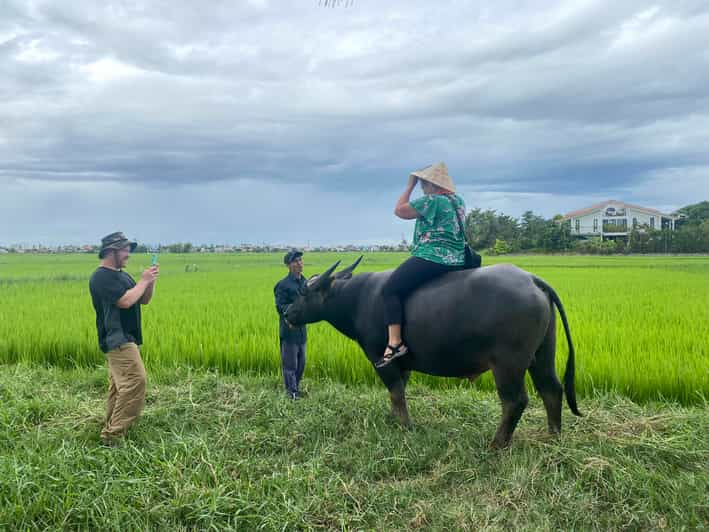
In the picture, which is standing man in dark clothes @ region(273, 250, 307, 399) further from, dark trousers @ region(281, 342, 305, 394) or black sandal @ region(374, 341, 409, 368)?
black sandal @ region(374, 341, 409, 368)

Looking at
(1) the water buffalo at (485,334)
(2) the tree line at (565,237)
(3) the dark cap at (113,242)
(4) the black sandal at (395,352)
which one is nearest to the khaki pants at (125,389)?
(3) the dark cap at (113,242)

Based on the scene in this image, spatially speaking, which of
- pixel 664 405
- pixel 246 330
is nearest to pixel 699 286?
pixel 664 405

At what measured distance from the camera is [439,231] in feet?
11.5

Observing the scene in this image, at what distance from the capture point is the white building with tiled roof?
51.2 metres

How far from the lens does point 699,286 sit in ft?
40.4

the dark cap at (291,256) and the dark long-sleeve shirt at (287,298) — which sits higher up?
the dark cap at (291,256)

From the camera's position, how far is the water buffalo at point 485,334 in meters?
3.17

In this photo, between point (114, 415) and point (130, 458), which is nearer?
point (130, 458)

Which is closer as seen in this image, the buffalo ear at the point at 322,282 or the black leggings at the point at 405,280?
the black leggings at the point at 405,280

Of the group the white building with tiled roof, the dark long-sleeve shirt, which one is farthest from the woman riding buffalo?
the white building with tiled roof

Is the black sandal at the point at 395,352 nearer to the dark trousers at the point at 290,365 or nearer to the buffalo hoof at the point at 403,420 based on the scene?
the buffalo hoof at the point at 403,420

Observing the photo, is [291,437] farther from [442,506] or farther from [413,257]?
[413,257]

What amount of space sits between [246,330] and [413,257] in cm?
402

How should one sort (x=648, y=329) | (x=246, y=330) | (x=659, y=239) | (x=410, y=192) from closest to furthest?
(x=410, y=192) < (x=648, y=329) < (x=246, y=330) < (x=659, y=239)
